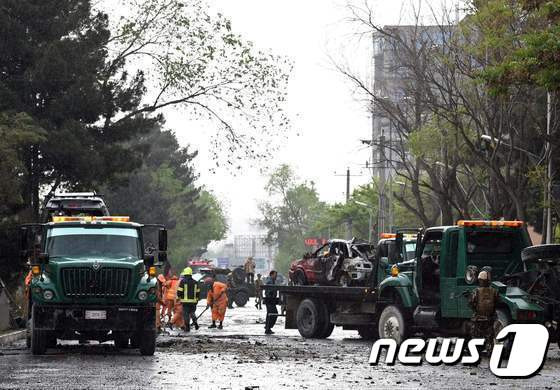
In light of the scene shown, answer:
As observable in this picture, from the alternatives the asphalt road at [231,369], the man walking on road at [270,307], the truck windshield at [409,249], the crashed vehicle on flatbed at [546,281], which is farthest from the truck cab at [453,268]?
the man walking on road at [270,307]

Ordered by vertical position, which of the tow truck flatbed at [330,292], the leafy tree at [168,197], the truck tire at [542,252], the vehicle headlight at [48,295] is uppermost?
the leafy tree at [168,197]

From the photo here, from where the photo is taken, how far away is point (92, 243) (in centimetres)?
2612

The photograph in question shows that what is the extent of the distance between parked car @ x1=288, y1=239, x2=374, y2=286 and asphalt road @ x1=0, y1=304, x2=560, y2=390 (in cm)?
638

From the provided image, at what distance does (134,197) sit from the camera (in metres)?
103

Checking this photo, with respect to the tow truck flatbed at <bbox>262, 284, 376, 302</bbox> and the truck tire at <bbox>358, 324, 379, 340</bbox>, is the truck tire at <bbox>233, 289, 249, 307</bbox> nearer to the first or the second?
the tow truck flatbed at <bbox>262, 284, 376, 302</bbox>

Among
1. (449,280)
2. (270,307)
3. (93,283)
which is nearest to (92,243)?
(93,283)

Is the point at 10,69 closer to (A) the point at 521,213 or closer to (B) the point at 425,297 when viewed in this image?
(A) the point at 521,213

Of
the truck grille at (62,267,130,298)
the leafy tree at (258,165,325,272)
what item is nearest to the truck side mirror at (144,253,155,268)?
the truck grille at (62,267,130,298)

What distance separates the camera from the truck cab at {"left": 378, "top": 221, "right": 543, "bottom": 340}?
88.1ft

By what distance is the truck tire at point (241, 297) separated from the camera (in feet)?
217

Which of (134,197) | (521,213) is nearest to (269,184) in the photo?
(134,197)

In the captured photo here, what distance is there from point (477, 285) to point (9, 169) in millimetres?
14833

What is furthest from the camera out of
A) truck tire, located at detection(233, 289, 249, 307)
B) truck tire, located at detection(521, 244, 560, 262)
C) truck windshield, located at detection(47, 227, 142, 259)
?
truck tire, located at detection(233, 289, 249, 307)

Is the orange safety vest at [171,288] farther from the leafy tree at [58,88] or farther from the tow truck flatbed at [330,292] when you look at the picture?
the leafy tree at [58,88]
